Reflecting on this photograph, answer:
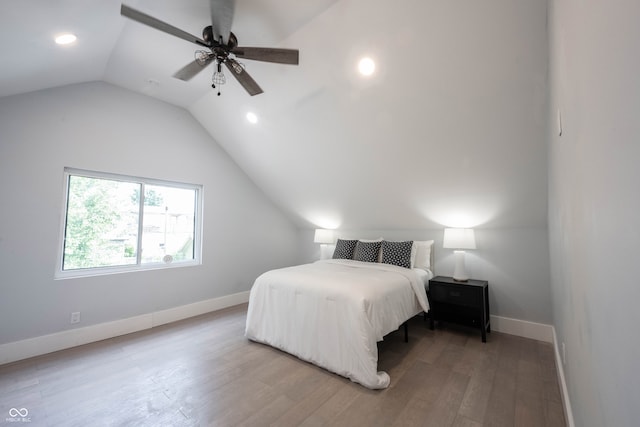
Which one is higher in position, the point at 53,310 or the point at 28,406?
the point at 53,310

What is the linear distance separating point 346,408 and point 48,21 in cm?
331

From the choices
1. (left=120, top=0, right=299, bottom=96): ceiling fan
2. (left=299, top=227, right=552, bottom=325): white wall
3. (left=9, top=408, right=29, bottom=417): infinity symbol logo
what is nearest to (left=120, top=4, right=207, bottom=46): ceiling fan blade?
(left=120, top=0, right=299, bottom=96): ceiling fan

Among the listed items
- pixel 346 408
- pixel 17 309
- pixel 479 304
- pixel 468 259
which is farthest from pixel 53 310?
pixel 468 259

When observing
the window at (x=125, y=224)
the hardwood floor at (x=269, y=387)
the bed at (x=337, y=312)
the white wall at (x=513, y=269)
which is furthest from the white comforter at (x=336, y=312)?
the window at (x=125, y=224)

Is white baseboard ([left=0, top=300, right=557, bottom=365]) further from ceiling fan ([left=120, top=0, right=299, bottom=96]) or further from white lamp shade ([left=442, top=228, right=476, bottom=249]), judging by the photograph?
ceiling fan ([left=120, top=0, right=299, bottom=96])

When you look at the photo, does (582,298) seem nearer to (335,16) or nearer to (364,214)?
(335,16)

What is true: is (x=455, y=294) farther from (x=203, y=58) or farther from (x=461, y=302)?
(x=203, y=58)

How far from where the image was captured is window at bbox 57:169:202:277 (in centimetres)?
303

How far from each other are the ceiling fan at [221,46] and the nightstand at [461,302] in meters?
2.84

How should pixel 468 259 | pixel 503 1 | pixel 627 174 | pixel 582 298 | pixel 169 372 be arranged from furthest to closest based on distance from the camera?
pixel 468 259 < pixel 169 372 < pixel 503 1 < pixel 582 298 < pixel 627 174

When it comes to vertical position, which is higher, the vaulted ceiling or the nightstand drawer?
the vaulted ceiling

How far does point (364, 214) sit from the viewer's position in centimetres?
420

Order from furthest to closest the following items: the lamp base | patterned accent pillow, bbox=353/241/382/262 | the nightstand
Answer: patterned accent pillow, bbox=353/241/382/262 < the lamp base < the nightstand

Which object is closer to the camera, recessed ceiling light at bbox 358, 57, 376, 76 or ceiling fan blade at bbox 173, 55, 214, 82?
ceiling fan blade at bbox 173, 55, 214, 82
